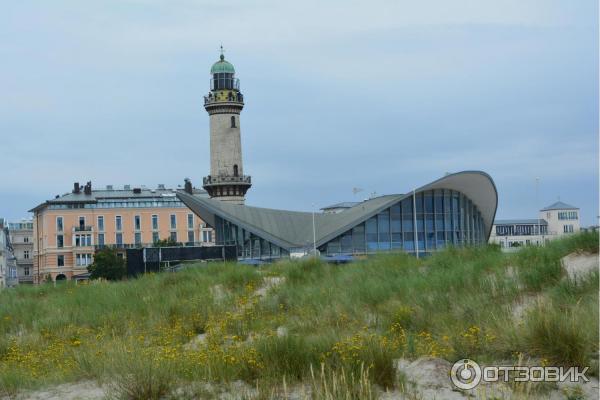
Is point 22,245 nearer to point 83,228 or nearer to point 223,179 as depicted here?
point 83,228

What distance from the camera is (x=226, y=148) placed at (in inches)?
2923

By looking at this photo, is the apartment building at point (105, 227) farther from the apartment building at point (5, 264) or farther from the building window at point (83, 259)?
the apartment building at point (5, 264)

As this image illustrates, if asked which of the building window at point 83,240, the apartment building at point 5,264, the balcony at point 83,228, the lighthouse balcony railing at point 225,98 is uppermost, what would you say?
the lighthouse balcony railing at point 225,98

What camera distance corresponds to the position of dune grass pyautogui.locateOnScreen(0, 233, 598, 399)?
29.3ft

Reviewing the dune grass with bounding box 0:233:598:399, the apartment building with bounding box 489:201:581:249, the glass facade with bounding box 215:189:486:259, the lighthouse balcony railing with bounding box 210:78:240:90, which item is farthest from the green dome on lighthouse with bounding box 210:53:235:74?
the apartment building with bounding box 489:201:581:249

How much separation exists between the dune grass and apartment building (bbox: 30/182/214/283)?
73.8 metres

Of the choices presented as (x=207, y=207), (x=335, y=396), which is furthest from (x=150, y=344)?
(x=207, y=207)

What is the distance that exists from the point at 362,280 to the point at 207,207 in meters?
39.9

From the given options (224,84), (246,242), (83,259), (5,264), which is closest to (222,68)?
(224,84)

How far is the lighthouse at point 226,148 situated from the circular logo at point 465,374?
65.1 metres

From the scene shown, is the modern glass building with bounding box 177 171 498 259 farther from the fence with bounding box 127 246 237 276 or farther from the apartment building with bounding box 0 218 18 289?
the apartment building with bounding box 0 218 18 289

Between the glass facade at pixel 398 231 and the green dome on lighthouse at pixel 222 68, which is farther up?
the green dome on lighthouse at pixel 222 68

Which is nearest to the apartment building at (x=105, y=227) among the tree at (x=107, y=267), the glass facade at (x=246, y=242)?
the tree at (x=107, y=267)

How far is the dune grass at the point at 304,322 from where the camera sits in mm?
8945
